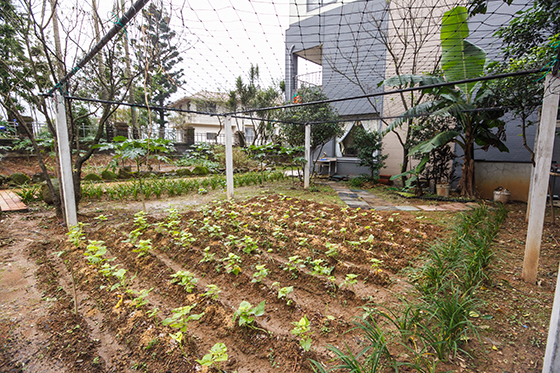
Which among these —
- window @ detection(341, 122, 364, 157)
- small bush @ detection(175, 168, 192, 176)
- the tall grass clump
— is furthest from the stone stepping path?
small bush @ detection(175, 168, 192, 176)

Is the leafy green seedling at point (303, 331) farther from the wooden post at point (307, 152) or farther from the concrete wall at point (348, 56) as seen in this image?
the concrete wall at point (348, 56)

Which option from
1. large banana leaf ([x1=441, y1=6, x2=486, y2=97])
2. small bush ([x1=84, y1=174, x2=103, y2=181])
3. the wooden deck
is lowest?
the wooden deck

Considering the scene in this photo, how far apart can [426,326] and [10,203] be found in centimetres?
662

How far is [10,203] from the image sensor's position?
14.8ft

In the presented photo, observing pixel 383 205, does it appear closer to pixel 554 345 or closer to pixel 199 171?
pixel 554 345

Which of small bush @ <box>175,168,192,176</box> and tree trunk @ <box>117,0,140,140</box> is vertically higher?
tree trunk @ <box>117,0,140,140</box>

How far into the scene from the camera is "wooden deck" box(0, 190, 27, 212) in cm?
420

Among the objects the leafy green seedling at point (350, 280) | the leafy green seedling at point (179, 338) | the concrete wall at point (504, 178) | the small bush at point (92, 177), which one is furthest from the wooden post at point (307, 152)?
the small bush at point (92, 177)

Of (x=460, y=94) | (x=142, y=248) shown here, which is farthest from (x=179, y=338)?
(x=460, y=94)

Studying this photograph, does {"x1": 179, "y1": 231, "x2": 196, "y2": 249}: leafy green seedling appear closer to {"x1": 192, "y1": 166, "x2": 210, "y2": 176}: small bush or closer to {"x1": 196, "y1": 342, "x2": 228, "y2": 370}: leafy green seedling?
{"x1": 196, "y1": 342, "x2": 228, "y2": 370}: leafy green seedling

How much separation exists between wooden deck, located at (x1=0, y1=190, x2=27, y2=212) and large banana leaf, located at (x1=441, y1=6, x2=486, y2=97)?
314 inches

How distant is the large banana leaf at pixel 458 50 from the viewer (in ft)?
13.8

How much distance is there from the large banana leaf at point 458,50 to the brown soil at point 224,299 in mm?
3001

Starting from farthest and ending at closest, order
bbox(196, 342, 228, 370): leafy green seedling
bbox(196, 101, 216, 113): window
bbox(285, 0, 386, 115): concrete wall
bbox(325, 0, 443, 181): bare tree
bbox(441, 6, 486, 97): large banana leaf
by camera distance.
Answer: bbox(196, 101, 216, 113): window, bbox(285, 0, 386, 115): concrete wall, bbox(325, 0, 443, 181): bare tree, bbox(441, 6, 486, 97): large banana leaf, bbox(196, 342, 228, 370): leafy green seedling
